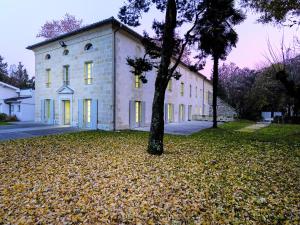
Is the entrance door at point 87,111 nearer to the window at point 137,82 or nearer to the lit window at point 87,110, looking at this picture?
the lit window at point 87,110

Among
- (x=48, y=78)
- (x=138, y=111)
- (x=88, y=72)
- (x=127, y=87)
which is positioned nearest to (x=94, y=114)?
(x=127, y=87)

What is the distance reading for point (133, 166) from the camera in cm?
598

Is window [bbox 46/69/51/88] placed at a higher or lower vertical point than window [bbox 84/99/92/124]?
higher

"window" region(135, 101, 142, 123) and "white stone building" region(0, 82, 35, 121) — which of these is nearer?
"window" region(135, 101, 142, 123)

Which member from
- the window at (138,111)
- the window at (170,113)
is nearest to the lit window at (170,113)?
the window at (170,113)

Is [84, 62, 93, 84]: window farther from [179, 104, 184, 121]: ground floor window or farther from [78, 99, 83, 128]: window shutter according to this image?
[179, 104, 184, 121]: ground floor window

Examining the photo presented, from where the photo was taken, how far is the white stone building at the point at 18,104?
77.2ft

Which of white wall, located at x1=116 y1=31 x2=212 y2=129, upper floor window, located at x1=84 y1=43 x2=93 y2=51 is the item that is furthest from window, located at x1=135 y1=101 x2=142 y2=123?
upper floor window, located at x1=84 y1=43 x2=93 y2=51

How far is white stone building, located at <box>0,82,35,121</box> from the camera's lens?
77.2 feet

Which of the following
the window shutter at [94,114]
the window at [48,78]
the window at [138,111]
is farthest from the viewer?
the window at [48,78]

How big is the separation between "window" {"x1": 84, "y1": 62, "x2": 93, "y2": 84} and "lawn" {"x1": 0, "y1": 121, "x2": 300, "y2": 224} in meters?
9.00

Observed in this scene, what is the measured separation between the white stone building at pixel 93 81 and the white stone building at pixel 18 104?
4782 millimetres

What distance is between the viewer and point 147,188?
438cm

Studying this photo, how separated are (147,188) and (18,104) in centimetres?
2482
